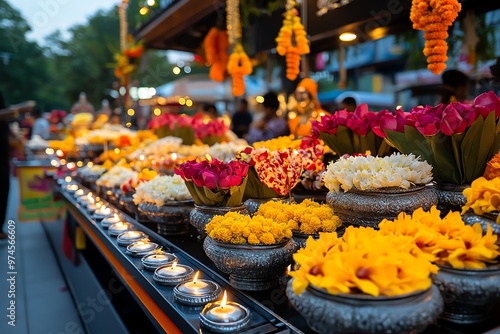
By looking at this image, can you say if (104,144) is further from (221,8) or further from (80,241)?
(221,8)

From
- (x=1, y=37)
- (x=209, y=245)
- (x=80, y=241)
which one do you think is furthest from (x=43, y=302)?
(x=1, y=37)

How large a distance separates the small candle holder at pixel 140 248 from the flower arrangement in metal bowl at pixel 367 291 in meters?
0.90

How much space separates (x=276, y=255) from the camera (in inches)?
48.3

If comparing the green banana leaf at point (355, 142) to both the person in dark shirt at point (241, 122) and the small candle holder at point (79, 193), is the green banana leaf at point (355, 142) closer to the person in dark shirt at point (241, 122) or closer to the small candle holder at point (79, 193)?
the small candle holder at point (79, 193)

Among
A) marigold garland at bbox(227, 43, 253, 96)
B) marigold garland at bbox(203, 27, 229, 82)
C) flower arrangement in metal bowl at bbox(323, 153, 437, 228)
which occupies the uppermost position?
marigold garland at bbox(203, 27, 229, 82)

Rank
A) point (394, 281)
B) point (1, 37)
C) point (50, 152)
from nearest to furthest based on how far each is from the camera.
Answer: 1. point (394, 281)
2. point (50, 152)
3. point (1, 37)

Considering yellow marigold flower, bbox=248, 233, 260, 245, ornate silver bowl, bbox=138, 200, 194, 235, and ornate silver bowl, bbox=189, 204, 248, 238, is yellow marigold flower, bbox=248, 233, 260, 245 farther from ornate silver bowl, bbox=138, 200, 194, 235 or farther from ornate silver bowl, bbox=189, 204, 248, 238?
ornate silver bowl, bbox=138, 200, 194, 235

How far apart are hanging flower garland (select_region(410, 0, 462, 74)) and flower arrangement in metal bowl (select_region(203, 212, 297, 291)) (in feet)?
3.93

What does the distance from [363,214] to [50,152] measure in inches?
209

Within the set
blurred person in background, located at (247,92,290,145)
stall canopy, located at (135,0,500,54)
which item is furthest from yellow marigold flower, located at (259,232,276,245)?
blurred person in background, located at (247,92,290,145)

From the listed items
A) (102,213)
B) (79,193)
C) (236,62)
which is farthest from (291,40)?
(79,193)

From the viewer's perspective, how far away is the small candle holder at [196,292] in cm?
117

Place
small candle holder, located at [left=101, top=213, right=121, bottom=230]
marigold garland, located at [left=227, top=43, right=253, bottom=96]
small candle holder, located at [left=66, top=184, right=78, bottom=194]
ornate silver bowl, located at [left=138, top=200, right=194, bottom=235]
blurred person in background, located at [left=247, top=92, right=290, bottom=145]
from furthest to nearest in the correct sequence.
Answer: blurred person in background, located at [left=247, top=92, right=290, bottom=145], marigold garland, located at [left=227, top=43, right=253, bottom=96], small candle holder, located at [left=66, top=184, right=78, bottom=194], small candle holder, located at [left=101, top=213, right=121, bottom=230], ornate silver bowl, located at [left=138, top=200, right=194, bottom=235]

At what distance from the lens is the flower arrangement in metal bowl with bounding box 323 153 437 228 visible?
1.33m
